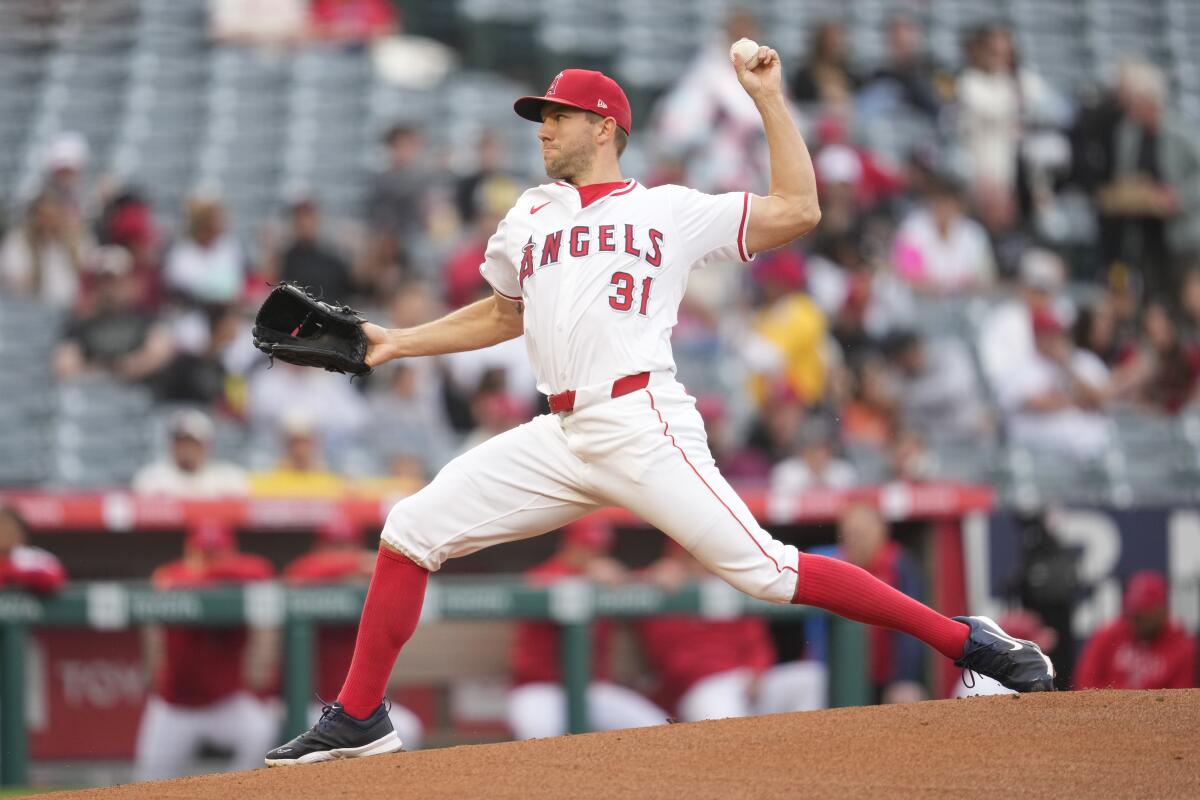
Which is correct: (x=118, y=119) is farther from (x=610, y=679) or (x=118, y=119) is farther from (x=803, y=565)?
(x=803, y=565)

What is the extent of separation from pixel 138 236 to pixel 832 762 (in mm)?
6703

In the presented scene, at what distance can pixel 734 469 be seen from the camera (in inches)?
336

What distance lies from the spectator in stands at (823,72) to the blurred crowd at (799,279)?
18mm

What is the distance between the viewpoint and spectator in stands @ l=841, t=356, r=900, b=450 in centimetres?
918

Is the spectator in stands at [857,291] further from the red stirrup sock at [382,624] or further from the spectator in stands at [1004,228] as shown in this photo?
the red stirrup sock at [382,624]

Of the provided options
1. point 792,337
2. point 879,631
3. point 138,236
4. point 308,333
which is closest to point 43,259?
point 138,236

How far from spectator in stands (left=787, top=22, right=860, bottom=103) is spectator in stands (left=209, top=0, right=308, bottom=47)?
3.48 m

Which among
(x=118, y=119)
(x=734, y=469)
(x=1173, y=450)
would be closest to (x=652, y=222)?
(x=734, y=469)

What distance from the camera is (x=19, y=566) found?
6816 mm

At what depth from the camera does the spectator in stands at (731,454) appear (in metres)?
8.47

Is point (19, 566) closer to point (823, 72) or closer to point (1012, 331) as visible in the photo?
point (1012, 331)

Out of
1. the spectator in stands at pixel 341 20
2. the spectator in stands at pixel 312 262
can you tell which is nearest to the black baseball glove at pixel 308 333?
the spectator in stands at pixel 312 262

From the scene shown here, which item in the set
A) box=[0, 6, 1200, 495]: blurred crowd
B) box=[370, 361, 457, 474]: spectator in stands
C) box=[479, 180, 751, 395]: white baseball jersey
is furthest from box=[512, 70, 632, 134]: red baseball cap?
box=[370, 361, 457, 474]: spectator in stands

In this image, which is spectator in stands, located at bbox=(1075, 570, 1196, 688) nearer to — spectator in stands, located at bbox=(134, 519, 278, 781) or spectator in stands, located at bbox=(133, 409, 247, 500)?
spectator in stands, located at bbox=(134, 519, 278, 781)
